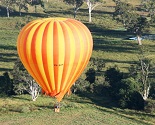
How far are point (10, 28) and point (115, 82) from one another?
5078 cm

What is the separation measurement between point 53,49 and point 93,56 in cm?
4473

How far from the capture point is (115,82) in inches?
2094

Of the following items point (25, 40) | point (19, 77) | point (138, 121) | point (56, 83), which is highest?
point (25, 40)

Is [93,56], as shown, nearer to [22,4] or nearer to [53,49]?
[22,4]

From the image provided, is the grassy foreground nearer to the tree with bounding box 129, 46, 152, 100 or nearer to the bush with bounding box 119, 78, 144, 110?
the bush with bounding box 119, 78, 144, 110

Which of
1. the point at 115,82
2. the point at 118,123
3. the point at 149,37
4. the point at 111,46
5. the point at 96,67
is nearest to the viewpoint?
the point at 118,123

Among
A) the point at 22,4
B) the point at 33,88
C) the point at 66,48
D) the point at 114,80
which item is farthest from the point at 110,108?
the point at 22,4

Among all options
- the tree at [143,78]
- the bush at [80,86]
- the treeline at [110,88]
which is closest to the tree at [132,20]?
the tree at [143,78]

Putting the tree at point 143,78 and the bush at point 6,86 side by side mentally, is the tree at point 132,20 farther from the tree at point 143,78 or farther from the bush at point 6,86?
the bush at point 6,86

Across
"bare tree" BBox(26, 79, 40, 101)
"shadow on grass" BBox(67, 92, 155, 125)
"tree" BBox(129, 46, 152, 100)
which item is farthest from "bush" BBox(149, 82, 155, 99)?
"bare tree" BBox(26, 79, 40, 101)

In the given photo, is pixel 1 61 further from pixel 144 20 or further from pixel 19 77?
pixel 144 20

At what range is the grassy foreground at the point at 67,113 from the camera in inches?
1704

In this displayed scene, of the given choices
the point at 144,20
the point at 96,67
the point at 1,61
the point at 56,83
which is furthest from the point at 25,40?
the point at 144,20

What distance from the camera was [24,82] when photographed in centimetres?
4922
